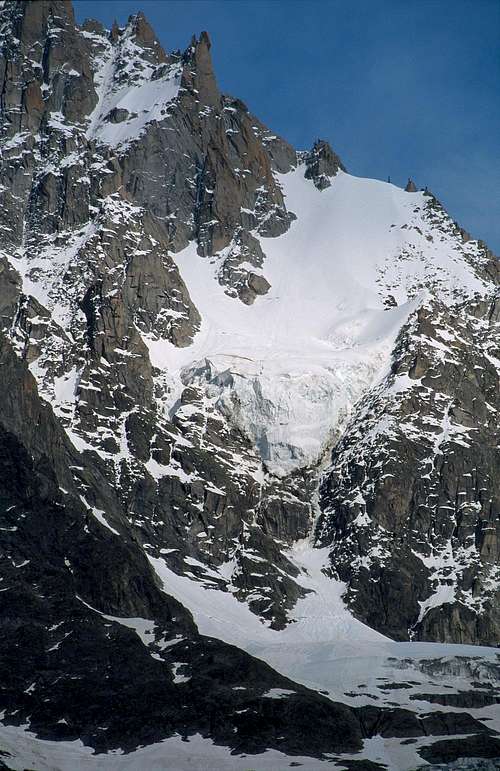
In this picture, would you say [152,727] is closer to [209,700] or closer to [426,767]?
[209,700]

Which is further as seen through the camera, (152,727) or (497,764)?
(152,727)

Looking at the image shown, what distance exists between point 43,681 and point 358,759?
43406 mm

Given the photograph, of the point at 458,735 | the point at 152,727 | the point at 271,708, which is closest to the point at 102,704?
the point at 152,727

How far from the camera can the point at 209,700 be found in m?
197

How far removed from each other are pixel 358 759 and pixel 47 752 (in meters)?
38.8

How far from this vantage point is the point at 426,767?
7136 inches

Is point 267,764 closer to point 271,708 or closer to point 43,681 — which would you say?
point 271,708

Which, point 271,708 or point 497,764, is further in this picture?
point 271,708

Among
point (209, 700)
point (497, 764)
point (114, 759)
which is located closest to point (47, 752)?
point (114, 759)

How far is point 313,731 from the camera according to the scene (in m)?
192

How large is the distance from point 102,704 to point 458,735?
155ft

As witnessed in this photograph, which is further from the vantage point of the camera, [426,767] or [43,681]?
[43,681]

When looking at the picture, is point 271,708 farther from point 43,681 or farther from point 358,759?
point 43,681

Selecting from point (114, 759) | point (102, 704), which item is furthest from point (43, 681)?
point (114, 759)
